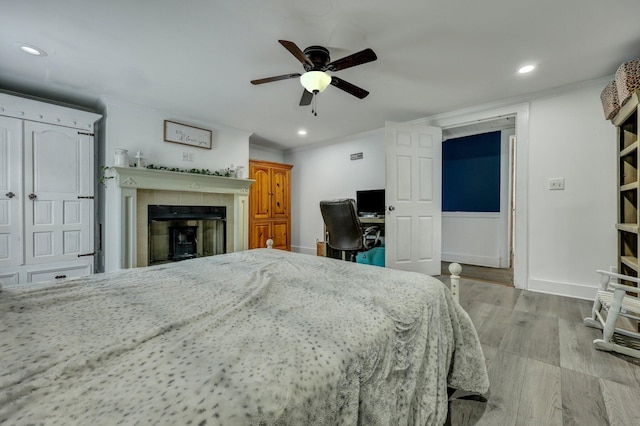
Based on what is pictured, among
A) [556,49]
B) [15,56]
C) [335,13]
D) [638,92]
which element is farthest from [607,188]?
[15,56]

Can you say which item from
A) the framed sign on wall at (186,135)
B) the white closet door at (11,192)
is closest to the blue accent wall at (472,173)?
the framed sign on wall at (186,135)

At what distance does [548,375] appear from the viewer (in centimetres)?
149

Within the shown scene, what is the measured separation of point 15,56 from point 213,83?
159 cm

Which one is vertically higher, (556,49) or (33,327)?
(556,49)

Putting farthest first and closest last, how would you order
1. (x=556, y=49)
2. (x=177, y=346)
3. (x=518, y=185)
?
(x=518, y=185) → (x=556, y=49) → (x=177, y=346)

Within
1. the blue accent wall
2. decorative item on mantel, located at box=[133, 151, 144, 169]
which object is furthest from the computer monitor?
decorative item on mantel, located at box=[133, 151, 144, 169]

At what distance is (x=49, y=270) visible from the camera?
2789 mm

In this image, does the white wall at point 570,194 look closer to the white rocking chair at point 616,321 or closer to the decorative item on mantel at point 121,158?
the white rocking chair at point 616,321

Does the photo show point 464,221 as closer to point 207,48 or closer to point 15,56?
point 207,48

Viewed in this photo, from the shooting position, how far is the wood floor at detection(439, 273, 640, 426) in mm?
1213

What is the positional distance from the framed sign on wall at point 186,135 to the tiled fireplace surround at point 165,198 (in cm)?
55

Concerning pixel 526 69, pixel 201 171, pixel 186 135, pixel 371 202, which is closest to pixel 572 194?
pixel 526 69

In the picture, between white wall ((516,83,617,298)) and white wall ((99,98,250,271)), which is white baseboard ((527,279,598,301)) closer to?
white wall ((516,83,617,298))

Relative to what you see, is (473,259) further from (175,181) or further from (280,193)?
(175,181)
